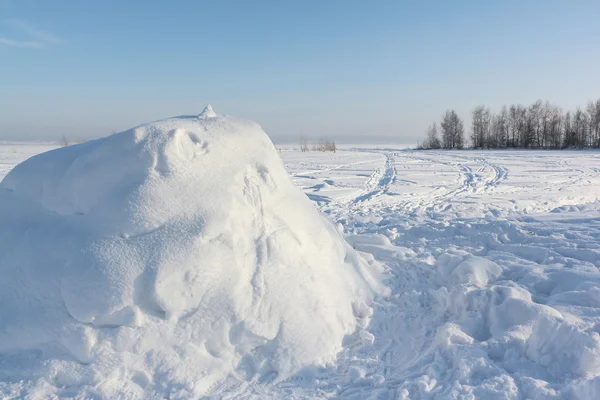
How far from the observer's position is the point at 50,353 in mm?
2980

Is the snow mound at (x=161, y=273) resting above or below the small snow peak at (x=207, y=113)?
below

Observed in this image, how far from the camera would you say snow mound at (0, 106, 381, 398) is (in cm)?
294

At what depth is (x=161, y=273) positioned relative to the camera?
3111 millimetres

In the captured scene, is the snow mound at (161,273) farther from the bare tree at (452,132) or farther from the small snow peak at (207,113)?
the bare tree at (452,132)

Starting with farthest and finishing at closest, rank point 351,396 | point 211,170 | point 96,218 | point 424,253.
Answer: point 424,253 < point 211,170 < point 96,218 < point 351,396

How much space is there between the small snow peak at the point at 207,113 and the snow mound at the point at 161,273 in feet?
0.86

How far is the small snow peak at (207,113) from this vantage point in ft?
14.1

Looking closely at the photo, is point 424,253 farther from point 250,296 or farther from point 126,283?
point 126,283

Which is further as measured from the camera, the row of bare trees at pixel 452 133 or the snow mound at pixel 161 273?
the row of bare trees at pixel 452 133

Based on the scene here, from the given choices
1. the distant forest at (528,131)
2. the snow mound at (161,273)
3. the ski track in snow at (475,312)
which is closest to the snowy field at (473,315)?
the ski track in snow at (475,312)

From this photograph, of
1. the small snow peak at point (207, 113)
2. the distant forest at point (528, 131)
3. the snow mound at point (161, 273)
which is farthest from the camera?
the distant forest at point (528, 131)

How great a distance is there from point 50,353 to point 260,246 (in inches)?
70.7

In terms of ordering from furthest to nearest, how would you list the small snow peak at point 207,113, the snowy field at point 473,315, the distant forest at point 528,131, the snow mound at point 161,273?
the distant forest at point 528,131 → the small snow peak at point 207,113 → the snow mound at point 161,273 → the snowy field at point 473,315

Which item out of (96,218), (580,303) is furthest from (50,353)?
(580,303)
